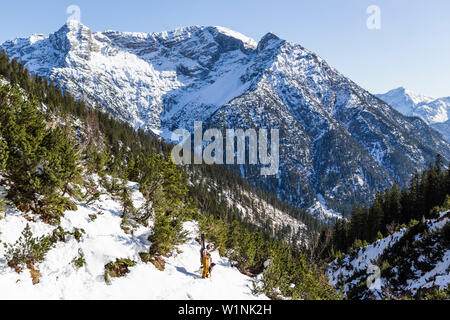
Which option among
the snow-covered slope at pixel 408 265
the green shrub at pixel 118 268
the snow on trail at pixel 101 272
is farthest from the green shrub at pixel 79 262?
the snow-covered slope at pixel 408 265

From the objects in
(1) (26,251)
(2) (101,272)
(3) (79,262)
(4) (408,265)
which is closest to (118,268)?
(2) (101,272)

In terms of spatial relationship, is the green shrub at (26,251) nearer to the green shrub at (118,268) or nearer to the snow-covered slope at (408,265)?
the green shrub at (118,268)

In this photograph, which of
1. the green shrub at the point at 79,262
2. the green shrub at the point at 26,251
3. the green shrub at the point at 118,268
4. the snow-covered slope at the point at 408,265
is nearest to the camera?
the green shrub at the point at 26,251

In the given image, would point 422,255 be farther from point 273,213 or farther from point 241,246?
point 273,213

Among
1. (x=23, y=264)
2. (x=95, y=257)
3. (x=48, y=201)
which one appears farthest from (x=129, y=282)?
(x=48, y=201)

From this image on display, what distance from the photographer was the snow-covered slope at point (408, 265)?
2059 centimetres

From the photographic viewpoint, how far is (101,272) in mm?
11023

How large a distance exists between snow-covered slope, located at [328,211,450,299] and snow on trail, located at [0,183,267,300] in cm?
1460

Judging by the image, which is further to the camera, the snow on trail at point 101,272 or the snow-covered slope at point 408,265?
the snow-covered slope at point 408,265

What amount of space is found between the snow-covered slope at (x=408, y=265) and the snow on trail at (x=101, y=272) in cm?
1460

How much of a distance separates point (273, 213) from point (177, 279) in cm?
18215

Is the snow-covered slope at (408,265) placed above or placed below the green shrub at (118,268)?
below

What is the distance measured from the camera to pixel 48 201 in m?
11.0

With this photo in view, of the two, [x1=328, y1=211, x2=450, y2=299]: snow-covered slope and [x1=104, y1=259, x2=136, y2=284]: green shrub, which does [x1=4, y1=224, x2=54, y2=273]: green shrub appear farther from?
[x1=328, y1=211, x2=450, y2=299]: snow-covered slope
